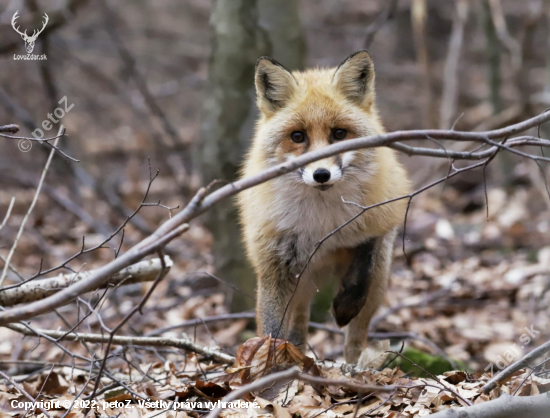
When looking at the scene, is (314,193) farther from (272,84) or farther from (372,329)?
(372,329)

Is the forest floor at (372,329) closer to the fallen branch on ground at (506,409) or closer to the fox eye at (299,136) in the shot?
the fallen branch on ground at (506,409)

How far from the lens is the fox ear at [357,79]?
426cm

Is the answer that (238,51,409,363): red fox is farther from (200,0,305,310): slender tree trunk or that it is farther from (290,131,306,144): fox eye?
(200,0,305,310): slender tree trunk

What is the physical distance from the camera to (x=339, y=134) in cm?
406

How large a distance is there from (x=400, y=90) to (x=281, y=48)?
40.4 ft

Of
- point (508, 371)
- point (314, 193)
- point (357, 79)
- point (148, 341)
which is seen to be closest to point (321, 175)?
point (314, 193)

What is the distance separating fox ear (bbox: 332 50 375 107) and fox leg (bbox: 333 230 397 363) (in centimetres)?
111

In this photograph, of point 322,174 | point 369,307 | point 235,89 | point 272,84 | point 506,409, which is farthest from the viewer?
point 235,89

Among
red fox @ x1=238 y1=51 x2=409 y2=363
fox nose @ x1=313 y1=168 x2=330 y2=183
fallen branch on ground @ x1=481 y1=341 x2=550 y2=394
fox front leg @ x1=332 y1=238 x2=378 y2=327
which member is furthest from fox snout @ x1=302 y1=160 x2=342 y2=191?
fallen branch on ground @ x1=481 y1=341 x2=550 y2=394

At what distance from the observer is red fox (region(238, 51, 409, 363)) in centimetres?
407

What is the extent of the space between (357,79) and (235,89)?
9.34 feet

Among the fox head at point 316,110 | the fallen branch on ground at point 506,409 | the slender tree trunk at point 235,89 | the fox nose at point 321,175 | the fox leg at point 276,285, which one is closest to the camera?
the fallen branch on ground at point 506,409

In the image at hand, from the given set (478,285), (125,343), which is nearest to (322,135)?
(125,343)

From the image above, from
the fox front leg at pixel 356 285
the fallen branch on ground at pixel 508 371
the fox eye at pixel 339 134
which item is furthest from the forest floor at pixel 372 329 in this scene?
the fox eye at pixel 339 134
